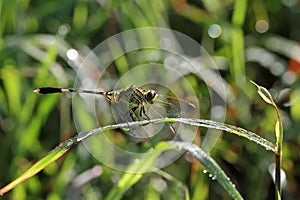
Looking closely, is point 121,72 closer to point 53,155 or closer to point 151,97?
point 151,97

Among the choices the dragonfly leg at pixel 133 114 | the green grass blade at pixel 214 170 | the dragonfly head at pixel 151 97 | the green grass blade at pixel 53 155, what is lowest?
the green grass blade at pixel 53 155

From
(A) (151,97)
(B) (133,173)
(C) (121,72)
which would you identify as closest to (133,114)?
(A) (151,97)

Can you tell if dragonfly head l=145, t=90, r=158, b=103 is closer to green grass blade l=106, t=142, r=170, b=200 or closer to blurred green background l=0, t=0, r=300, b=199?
green grass blade l=106, t=142, r=170, b=200

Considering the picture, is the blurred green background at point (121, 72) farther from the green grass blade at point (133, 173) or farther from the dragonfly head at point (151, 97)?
the dragonfly head at point (151, 97)

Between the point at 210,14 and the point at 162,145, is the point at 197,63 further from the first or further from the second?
the point at 162,145

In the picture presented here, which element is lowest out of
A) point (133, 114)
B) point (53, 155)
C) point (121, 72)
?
point (53, 155)

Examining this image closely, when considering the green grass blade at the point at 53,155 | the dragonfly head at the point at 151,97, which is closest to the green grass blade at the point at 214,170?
the dragonfly head at the point at 151,97

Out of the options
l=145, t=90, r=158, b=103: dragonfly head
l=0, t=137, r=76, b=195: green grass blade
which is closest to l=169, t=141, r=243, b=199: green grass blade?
l=145, t=90, r=158, b=103: dragonfly head

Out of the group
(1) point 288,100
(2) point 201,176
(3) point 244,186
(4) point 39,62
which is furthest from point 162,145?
(4) point 39,62
